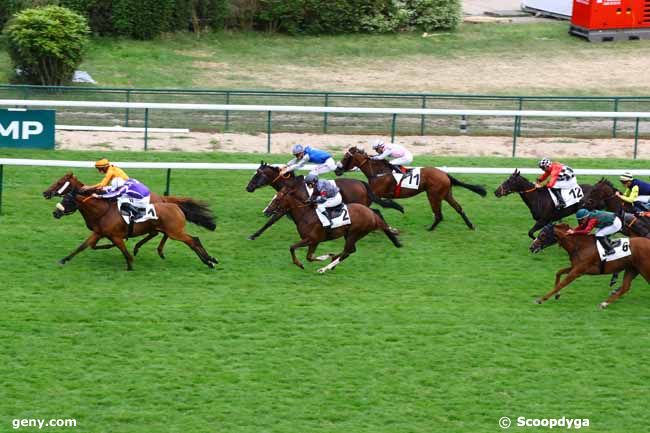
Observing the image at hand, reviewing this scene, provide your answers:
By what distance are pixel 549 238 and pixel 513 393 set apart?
2.69 meters

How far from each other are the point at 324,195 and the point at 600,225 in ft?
10.2

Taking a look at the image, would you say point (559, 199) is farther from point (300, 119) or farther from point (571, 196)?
point (300, 119)

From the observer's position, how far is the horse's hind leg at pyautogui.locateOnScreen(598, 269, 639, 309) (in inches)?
516

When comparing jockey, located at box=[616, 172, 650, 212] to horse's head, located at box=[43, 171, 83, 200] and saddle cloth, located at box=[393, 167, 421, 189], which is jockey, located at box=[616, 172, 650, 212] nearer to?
saddle cloth, located at box=[393, 167, 421, 189]

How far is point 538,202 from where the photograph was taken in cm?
1541

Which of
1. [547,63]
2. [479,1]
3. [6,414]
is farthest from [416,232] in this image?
[479,1]

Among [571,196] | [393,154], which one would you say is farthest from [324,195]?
[571,196]

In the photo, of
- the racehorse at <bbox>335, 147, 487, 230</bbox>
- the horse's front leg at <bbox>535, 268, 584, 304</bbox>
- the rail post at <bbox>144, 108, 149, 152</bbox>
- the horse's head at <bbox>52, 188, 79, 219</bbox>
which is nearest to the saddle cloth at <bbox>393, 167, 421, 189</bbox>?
the racehorse at <bbox>335, 147, 487, 230</bbox>

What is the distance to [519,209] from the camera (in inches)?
672

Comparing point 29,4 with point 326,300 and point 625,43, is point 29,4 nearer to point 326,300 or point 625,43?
point 625,43

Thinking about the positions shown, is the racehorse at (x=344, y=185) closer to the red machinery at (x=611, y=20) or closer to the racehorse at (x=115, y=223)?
the racehorse at (x=115, y=223)

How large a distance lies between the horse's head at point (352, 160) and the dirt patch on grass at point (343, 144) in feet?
11.2
